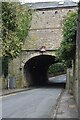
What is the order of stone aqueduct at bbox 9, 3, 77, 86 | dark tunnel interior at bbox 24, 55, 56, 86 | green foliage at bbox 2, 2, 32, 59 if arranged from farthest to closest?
dark tunnel interior at bbox 24, 55, 56, 86
stone aqueduct at bbox 9, 3, 77, 86
green foliage at bbox 2, 2, 32, 59

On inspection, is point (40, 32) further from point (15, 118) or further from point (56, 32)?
point (15, 118)

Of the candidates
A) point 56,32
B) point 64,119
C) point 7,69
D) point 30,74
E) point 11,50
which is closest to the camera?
point 64,119

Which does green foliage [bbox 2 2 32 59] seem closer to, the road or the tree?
the tree

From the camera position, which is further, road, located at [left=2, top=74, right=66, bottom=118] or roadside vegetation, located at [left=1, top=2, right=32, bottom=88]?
roadside vegetation, located at [left=1, top=2, right=32, bottom=88]

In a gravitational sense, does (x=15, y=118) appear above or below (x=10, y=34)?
below

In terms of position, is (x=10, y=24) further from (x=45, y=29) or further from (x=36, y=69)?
(x=36, y=69)

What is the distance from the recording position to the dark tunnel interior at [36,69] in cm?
4312

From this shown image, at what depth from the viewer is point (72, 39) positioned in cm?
1908

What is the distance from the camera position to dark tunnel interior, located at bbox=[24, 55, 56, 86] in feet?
141

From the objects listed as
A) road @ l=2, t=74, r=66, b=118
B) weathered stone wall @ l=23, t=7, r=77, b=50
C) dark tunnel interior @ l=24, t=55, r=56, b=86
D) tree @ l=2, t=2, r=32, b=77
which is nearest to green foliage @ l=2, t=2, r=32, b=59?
tree @ l=2, t=2, r=32, b=77

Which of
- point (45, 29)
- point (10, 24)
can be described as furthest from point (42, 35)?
point (10, 24)

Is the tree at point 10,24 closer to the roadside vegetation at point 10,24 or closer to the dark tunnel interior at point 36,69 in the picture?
the roadside vegetation at point 10,24

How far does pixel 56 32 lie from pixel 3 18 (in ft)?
50.0

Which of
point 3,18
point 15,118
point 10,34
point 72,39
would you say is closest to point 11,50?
point 10,34
